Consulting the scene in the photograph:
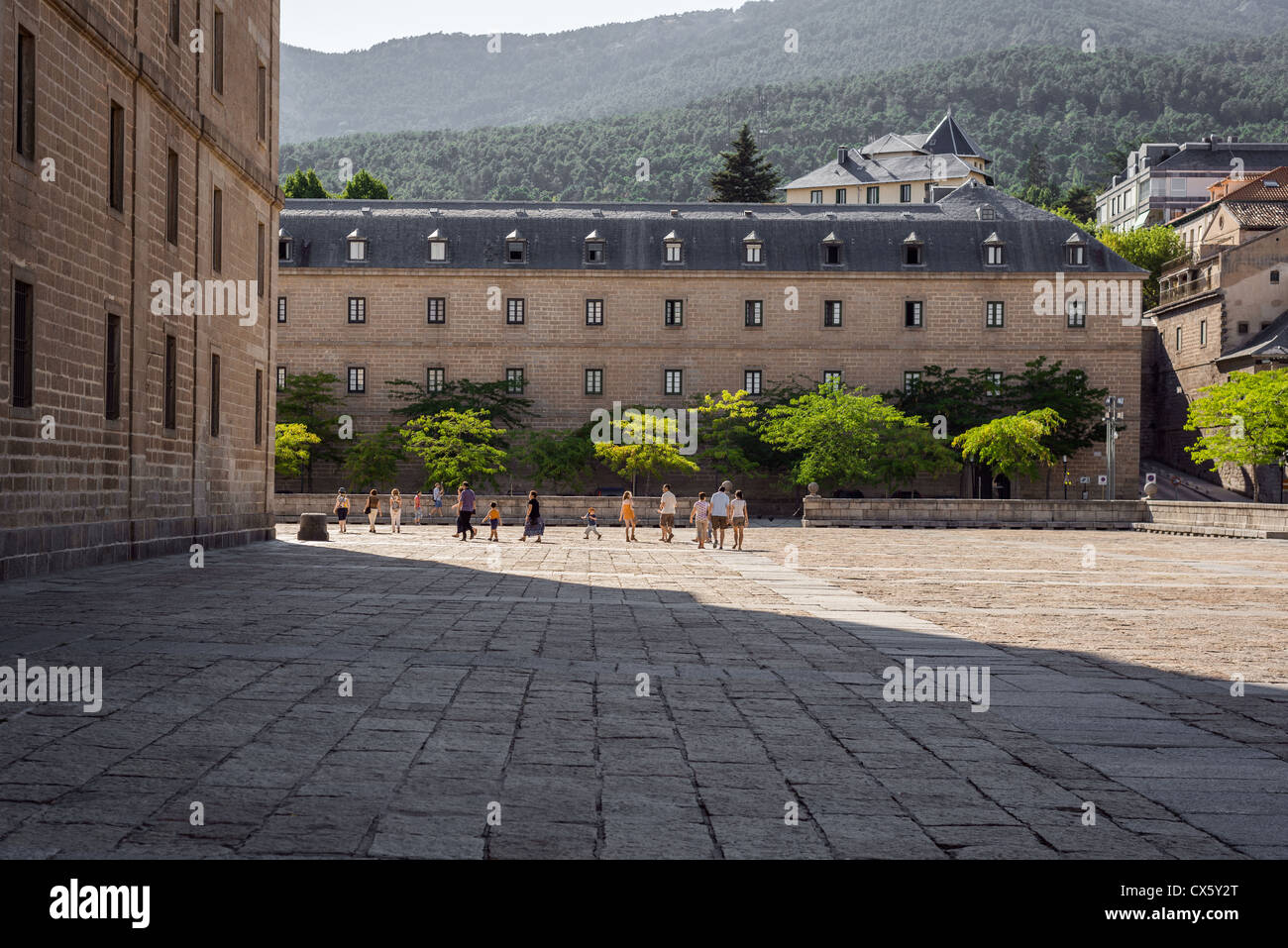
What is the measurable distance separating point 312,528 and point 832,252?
3977cm

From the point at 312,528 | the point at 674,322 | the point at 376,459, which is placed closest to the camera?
the point at 312,528

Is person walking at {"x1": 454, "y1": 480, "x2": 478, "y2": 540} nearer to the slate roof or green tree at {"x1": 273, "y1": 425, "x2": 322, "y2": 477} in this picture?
green tree at {"x1": 273, "y1": 425, "x2": 322, "y2": 477}

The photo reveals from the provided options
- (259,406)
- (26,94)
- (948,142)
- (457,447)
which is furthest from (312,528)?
(948,142)

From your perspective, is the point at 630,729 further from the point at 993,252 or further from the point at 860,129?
the point at 860,129

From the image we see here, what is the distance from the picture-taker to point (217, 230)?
82.8 ft

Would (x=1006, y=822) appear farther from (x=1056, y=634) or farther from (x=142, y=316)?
(x=142, y=316)

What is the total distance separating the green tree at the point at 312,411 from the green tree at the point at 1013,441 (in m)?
29.4

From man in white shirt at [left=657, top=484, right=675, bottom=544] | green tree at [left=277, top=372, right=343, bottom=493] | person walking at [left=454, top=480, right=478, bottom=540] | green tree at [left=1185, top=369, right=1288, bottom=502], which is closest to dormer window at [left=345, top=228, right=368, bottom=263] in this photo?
green tree at [left=277, top=372, right=343, bottom=493]

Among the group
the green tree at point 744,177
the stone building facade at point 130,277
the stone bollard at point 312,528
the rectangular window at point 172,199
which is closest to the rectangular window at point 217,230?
the stone building facade at point 130,277

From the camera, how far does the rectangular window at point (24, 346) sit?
52.4 feet

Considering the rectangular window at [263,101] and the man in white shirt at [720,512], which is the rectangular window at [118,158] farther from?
the man in white shirt at [720,512]

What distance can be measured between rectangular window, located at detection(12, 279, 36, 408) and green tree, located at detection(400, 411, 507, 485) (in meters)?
38.9
